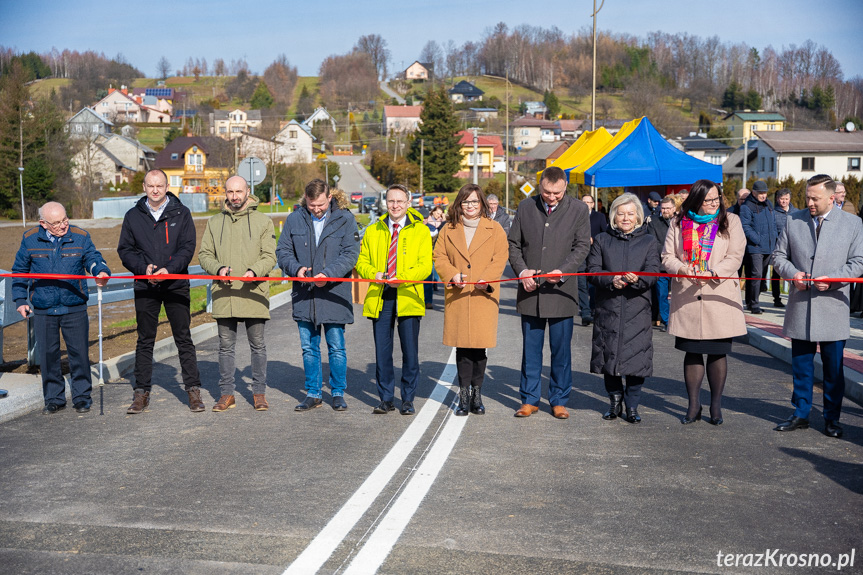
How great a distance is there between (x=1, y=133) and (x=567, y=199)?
6634 centimetres

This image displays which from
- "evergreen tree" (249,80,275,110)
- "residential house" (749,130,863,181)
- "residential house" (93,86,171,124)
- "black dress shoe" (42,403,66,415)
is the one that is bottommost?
"black dress shoe" (42,403,66,415)

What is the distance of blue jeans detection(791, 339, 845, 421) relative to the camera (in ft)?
22.7

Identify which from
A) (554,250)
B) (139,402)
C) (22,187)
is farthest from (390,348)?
(22,187)

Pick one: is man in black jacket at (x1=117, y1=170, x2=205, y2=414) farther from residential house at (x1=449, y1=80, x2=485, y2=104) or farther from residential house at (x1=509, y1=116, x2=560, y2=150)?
residential house at (x1=449, y1=80, x2=485, y2=104)

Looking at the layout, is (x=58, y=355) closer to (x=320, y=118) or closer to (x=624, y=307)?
(x=624, y=307)

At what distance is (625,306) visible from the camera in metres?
7.37

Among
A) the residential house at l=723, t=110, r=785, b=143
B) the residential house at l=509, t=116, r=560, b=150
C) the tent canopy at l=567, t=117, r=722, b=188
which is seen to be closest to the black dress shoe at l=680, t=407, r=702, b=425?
the tent canopy at l=567, t=117, r=722, b=188

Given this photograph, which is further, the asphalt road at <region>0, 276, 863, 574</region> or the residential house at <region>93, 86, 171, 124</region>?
the residential house at <region>93, 86, 171, 124</region>

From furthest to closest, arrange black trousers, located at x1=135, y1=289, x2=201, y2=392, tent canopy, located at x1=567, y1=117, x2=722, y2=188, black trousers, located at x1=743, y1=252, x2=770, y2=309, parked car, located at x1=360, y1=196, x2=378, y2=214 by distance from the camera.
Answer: parked car, located at x1=360, y1=196, x2=378, y2=214, tent canopy, located at x1=567, y1=117, x2=722, y2=188, black trousers, located at x1=743, y1=252, x2=770, y2=309, black trousers, located at x1=135, y1=289, x2=201, y2=392

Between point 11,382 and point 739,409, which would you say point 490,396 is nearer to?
point 739,409

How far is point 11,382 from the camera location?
8445 millimetres

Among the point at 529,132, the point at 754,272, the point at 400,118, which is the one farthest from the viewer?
the point at 400,118

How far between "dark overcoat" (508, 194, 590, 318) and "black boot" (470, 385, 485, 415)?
2.69ft

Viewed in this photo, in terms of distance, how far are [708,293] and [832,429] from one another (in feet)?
4.79
